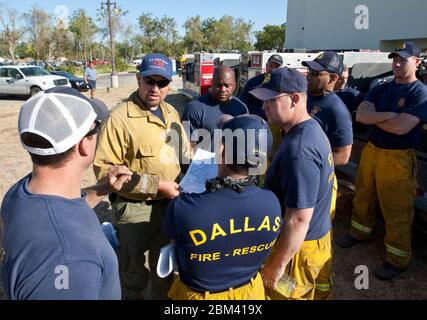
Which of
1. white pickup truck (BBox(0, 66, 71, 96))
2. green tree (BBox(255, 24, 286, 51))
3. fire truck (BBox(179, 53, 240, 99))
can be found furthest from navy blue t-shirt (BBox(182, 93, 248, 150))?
green tree (BBox(255, 24, 286, 51))

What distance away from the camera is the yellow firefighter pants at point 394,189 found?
3102 mm

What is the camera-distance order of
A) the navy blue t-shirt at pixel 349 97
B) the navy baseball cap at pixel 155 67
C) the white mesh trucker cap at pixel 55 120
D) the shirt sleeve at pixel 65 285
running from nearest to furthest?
1. the shirt sleeve at pixel 65 285
2. the white mesh trucker cap at pixel 55 120
3. the navy baseball cap at pixel 155 67
4. the navy blue t-shirt at pixel 349 97

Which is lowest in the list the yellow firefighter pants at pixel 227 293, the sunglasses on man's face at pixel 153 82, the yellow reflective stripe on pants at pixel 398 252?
the yellow reflective stripe on pants at pixel 398 252

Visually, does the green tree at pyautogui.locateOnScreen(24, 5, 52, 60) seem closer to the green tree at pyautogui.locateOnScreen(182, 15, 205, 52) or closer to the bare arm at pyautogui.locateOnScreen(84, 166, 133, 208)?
the green tree at pyautogui.locateOnScreen(182, 15, 205, 52)

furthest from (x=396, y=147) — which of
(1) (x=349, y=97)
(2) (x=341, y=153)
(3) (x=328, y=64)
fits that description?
(1) (x=349, y=97)

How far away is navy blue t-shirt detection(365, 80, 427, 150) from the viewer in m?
2.98

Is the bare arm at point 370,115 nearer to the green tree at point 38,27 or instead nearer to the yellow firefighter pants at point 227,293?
the yellow firefighter pants at point 227,293

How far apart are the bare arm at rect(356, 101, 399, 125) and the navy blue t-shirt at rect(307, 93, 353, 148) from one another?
382 millimetres

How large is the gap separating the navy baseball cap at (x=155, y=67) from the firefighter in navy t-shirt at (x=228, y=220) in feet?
3.38

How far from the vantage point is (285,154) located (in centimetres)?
187

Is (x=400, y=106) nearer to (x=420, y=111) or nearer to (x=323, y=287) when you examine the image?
(x=420, y=111)

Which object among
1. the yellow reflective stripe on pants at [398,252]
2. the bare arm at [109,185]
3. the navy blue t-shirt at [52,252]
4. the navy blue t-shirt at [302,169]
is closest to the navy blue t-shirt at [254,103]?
the yellow reflective stripe on pants at [398,252]
